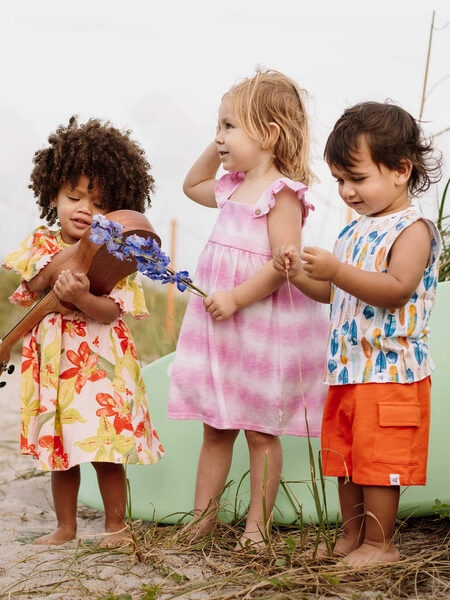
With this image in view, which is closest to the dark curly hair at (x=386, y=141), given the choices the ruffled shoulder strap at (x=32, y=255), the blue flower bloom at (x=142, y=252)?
the blue flower bloom at (x=142, y=252)

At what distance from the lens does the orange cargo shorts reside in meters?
2.47

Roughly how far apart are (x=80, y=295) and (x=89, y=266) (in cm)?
10

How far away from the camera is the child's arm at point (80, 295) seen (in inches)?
112

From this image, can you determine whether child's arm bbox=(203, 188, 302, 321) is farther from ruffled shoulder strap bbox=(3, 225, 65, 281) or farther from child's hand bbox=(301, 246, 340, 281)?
ruffled shoulder strap bbox=(3, 225, 65, 281)

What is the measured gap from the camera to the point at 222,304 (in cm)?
272

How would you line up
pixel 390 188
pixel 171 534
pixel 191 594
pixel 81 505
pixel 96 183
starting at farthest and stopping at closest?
pixel 81 505, pixel 96 183, pixel 171 534, pixel 390 188, pixel 191 594

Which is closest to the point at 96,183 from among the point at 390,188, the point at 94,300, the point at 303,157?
the point at 94,300

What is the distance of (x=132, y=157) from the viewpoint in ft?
10.3

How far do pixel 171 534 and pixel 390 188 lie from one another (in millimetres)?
1264

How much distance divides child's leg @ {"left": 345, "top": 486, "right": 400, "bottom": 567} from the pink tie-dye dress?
0.38 metres

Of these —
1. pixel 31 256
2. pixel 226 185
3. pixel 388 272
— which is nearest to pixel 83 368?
pixel 31 256

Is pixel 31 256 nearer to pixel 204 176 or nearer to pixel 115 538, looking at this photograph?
pixel 204 176

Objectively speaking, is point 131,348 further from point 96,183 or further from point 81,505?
point 81,505

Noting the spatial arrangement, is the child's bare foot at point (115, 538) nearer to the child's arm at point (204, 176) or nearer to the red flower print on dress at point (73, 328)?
the red flower print on dress at point (73, 328)
